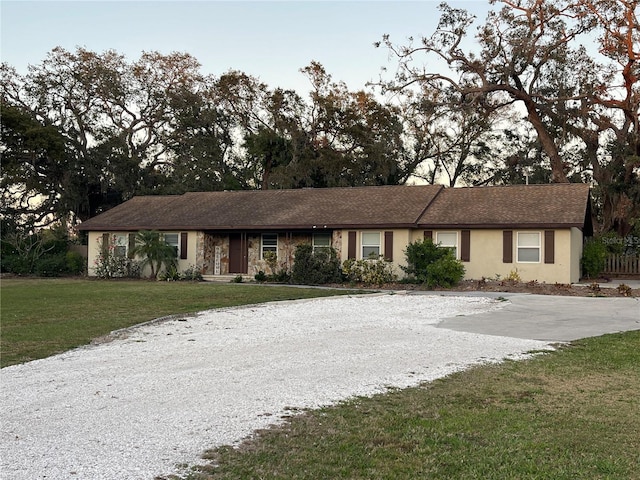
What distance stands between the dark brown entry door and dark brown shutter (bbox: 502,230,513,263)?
10568 mm

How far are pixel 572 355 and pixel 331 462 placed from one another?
234 inches

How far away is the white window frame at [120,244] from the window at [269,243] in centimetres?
634

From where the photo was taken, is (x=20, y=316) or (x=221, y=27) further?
(x=221, y=27)

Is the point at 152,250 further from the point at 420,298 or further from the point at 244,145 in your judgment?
the point at 244,145

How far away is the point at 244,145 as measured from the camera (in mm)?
42844

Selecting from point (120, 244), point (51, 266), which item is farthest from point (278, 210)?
point (51, 266)

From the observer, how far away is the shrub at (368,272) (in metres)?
23.1

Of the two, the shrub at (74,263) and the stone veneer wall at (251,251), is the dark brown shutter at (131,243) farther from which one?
the shrub at (74,263)

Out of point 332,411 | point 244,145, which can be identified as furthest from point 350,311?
point 244,145

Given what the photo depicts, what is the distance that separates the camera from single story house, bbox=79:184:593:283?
2291cm

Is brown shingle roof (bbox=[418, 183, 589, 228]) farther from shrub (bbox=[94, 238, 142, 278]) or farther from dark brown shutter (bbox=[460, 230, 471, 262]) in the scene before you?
shrub (bbox=[94, 238, 142, 278])

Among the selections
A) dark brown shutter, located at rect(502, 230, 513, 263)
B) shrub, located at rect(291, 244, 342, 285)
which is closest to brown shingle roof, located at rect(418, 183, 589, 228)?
dark brown shutter, located at rect(502, 230, 513, 263)

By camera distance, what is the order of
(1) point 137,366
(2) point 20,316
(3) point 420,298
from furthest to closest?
1. (3) point 420,298
2. (2) point 20,316
3. (1) point 137,366

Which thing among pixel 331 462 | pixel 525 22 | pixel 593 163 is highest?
pixel 525 22
